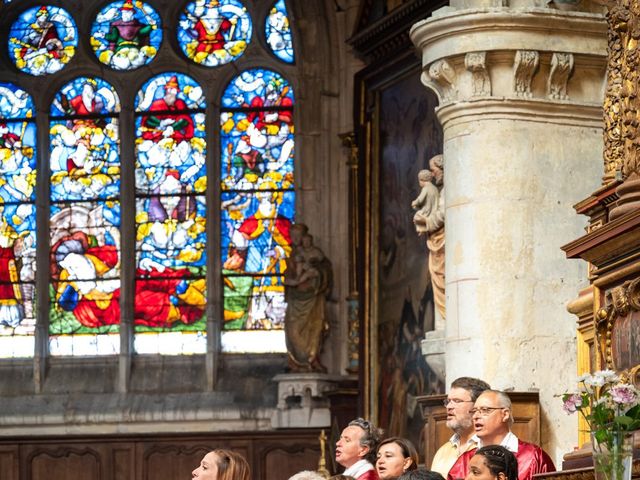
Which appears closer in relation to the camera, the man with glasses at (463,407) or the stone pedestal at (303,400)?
the man with glasses at (463,407)

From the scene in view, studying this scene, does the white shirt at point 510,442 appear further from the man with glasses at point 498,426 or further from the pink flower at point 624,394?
the pink flower at point 624,394

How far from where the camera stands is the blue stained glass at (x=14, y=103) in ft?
66.2

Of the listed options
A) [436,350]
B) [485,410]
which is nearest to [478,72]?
[436,350]

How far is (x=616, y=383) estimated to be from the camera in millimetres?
5832

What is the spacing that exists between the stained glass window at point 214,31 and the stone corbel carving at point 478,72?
29.9 ft

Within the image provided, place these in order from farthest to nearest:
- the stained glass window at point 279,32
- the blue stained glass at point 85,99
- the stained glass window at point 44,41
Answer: the stained glass window at point 44,41 < the blue stained glass at point 85,99 < the stained glass window at point 279,32

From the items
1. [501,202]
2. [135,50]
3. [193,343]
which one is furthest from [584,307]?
[135,50]

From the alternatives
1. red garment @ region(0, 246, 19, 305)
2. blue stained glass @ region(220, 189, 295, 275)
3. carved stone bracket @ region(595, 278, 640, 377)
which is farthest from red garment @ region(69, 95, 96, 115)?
carved stone bracket @ region(595, 278, 640, 377)

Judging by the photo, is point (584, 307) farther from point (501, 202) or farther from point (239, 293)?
point (239, 293)

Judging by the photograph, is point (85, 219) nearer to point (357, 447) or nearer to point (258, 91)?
point (258, 91)

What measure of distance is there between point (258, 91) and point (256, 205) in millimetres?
1345

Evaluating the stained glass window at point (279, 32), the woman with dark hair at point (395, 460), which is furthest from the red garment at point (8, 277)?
the woman with dark hair at point (395, 460)

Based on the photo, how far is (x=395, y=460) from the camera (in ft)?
23.6

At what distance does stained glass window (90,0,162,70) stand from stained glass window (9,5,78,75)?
0.32 m
